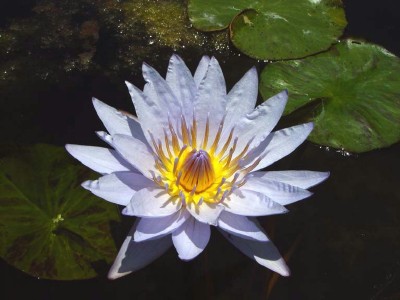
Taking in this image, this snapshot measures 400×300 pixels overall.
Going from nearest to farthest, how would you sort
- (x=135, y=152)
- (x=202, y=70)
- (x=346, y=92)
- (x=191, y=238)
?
(x=191, y=238)
(x=135, y=152)
(x=202, y=70)
(x=346, y=92)

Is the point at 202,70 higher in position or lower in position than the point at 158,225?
higher

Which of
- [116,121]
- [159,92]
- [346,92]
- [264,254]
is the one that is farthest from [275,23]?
[264,254]

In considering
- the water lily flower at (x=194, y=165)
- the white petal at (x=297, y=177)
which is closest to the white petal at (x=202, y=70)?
the water lily flower at (x=194, y=165)

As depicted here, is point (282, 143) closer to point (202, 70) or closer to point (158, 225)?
point (202, 70)

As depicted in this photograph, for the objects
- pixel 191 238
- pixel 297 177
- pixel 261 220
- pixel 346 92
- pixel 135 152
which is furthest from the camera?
pixel 346 92

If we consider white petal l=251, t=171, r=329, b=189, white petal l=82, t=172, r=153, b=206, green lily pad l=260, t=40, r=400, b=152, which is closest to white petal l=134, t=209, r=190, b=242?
white petal l=82, t=172, r=153, b=206

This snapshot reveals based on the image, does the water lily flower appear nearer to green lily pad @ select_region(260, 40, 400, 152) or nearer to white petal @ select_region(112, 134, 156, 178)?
white petal @ select_region(112, 134, 156, 178)
